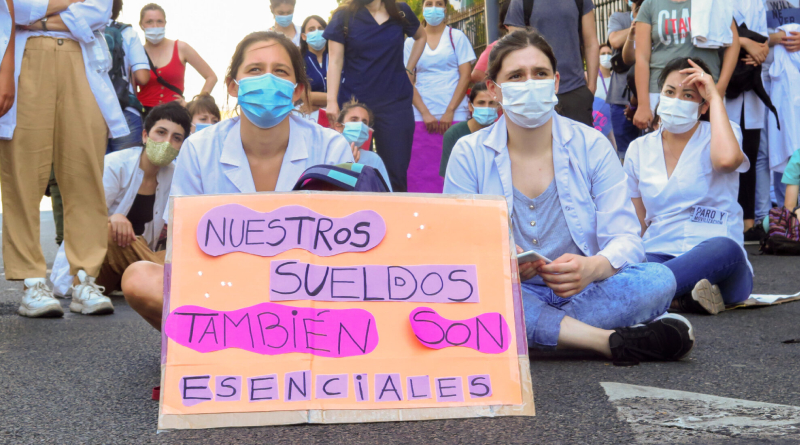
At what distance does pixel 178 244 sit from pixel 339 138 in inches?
34.9

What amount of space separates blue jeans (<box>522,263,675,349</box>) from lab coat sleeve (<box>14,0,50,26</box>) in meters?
2.49

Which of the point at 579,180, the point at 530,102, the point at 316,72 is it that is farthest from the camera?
the point at 316,72

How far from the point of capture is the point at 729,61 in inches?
206

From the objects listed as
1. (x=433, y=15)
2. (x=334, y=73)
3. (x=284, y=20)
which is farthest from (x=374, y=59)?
(x=284, y=20)

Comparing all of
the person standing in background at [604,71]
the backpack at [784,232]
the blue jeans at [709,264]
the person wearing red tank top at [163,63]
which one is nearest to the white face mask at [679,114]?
the blue jeans at [709,264]

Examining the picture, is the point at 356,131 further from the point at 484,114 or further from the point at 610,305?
the point at 610,305

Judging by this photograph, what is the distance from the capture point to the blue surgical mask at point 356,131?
5426 millimetres

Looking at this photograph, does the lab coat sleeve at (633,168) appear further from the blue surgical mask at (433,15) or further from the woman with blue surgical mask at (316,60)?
the woman with blue surgical mask at (316,60)

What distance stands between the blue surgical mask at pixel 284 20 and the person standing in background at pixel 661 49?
2.65 metres

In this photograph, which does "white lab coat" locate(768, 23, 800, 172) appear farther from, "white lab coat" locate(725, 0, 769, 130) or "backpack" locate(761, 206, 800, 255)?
"backpack" locate(761, 206, 800, 255)

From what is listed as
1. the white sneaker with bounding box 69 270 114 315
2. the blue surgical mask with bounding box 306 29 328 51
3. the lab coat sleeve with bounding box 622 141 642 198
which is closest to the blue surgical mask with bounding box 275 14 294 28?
the blue surgical mask with bounding box 306 29 328 51

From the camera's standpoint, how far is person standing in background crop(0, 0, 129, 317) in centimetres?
373

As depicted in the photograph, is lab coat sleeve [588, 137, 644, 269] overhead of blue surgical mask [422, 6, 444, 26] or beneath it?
beneath

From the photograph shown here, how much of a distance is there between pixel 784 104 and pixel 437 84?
102 inches
